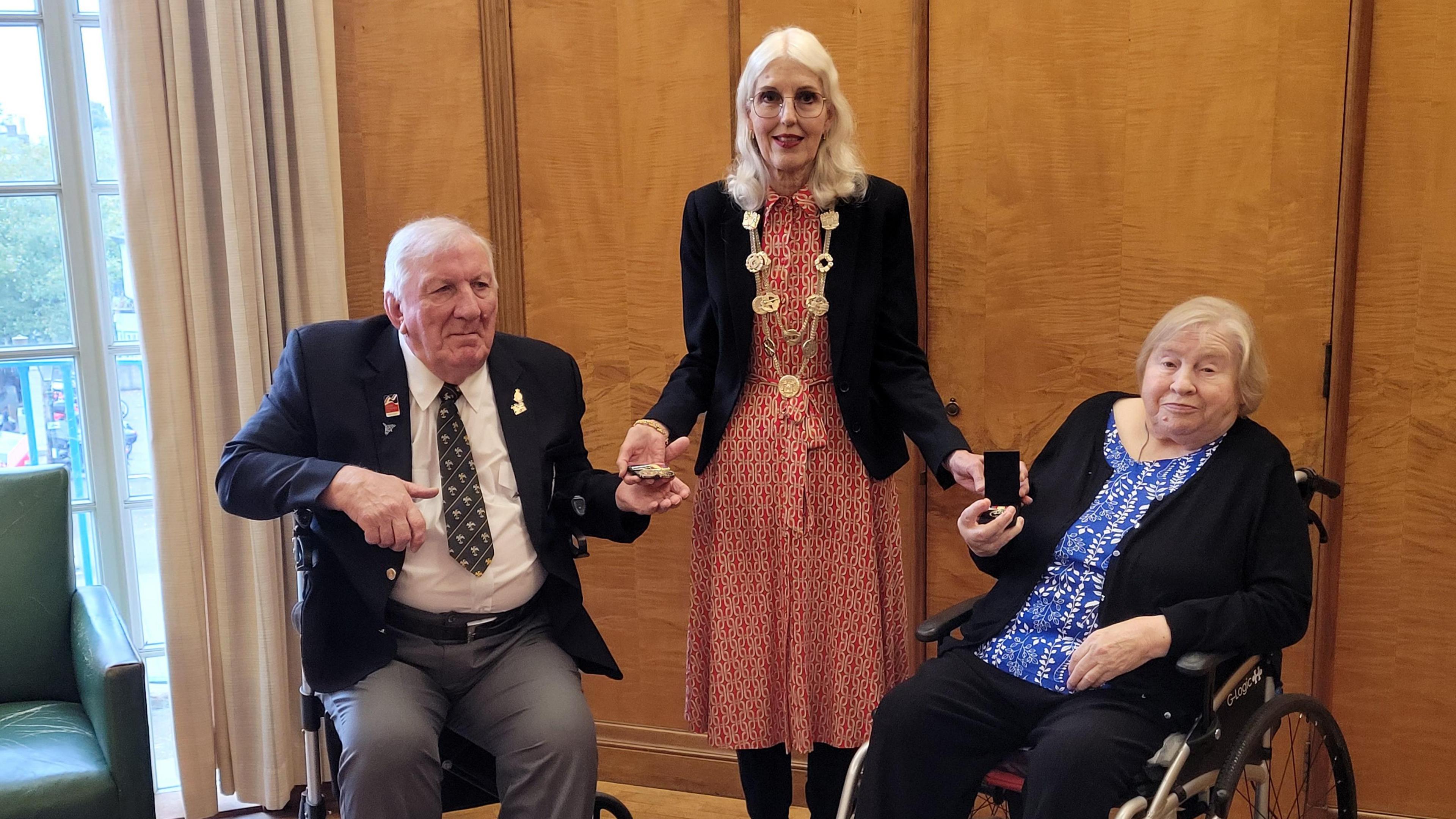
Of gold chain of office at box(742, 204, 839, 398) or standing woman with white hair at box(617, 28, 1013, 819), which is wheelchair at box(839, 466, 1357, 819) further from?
gold chain of office at box(742, 204, 839, 398)

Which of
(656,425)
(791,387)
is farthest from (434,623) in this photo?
(791,387)

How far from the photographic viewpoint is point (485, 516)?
2078 mm

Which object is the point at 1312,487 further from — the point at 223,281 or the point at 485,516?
the point at 223,281

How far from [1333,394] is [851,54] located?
1.27m

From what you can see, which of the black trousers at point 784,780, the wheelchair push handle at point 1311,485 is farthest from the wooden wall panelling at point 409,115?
the wheelchair push handle at point 1311,485

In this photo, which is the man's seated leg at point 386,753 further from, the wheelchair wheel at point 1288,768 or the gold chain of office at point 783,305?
the wheelchair wheel at point 1288,768

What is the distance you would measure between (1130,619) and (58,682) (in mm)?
2118

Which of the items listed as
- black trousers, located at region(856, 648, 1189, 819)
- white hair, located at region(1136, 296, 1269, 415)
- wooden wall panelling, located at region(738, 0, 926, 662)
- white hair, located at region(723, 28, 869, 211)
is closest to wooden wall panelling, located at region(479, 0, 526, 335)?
wooden wall panelling, located at region(738, 0, 926, 662)

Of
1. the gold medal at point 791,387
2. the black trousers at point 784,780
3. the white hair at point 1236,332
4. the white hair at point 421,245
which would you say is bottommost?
the black trousers at point 784,780

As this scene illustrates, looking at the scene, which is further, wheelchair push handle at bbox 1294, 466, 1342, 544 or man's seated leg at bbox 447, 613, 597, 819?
wheelchair push handle at bbox 1294, 466, 1342, 544

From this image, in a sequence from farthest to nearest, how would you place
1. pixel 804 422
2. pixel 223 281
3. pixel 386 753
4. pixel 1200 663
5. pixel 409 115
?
1. pixel 409 115
2. pixel 223 281
3. pixel 804 422
4. pixel 386 753
5. pixel 1200 663

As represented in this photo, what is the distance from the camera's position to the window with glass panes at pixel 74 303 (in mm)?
2924

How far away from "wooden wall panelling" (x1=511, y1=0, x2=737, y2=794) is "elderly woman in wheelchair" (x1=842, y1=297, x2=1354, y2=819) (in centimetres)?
103

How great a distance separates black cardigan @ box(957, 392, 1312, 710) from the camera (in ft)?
6.11
